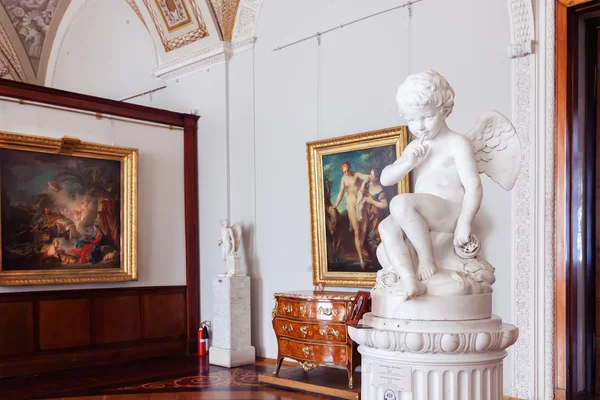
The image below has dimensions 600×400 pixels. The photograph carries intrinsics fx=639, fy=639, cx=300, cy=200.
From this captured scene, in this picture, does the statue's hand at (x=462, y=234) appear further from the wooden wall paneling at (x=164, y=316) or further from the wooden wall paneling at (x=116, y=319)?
the wooden wall paneling at (x=164, y=316)

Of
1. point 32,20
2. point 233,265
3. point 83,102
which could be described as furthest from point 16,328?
point 32,20

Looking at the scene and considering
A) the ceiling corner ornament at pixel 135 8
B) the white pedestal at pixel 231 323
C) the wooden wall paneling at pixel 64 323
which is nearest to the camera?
the wooden wall paneling at pixel 64 323

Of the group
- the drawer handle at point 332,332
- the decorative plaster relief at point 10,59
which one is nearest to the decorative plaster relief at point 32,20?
the decorative plaster relief at point 10,59

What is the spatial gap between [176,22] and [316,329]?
583 centimetres

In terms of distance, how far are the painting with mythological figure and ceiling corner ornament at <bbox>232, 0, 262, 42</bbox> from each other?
0.95m

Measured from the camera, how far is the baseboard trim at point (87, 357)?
8188mm

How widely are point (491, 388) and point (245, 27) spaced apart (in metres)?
7.60

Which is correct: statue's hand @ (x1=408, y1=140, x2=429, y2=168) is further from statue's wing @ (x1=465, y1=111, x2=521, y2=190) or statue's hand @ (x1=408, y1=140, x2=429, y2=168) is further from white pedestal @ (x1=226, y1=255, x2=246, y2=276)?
white pedestal @ (x1=226, y1=255, x2=246, y2=276)

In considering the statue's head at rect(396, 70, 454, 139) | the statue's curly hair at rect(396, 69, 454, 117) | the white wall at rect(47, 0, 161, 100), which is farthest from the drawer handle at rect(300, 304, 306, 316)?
the white wall at rect(47, 0, 161, 100)

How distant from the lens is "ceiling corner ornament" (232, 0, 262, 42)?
9531 mm

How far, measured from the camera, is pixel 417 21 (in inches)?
298

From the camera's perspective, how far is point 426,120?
11.1 feet

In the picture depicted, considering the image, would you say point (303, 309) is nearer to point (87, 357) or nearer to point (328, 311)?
point (328, 311)

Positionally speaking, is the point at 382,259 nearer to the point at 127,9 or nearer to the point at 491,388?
the point at 491,388
